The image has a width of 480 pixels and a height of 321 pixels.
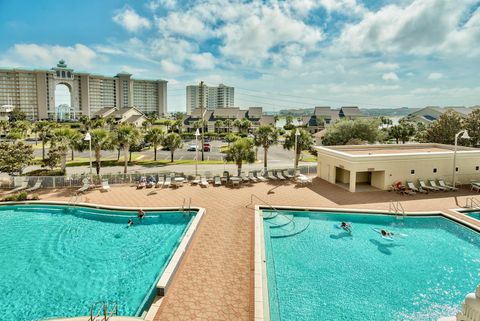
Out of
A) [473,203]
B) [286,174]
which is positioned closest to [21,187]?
[286,174]

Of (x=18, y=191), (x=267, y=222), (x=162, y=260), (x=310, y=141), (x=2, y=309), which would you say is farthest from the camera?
(x=310, y=141)

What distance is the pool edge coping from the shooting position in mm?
8641

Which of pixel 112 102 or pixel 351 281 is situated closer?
pixel 351 281

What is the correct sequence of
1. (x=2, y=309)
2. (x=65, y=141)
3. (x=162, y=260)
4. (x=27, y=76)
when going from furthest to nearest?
(x=27, y=76) → (x=65, y=141) → (x=162, y=260) → (x=2, y=309)

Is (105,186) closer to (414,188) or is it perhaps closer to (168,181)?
(168,181)

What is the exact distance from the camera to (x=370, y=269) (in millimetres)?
12117

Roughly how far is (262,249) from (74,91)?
486 ft

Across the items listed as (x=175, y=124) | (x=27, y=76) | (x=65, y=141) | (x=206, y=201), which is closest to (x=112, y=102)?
(x=27, y=76)

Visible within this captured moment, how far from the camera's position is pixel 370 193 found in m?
21.9

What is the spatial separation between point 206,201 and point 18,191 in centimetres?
1372

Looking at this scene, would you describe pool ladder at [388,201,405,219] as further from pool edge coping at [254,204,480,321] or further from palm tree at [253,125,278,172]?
palm tree at [253,125,278,172]

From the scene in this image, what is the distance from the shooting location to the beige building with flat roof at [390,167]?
22.3 meters

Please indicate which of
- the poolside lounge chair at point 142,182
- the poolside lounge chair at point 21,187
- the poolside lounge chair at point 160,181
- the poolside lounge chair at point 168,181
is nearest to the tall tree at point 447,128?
the poolside lounge chair at point 168,181

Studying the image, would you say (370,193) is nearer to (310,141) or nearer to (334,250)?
(310,141)
